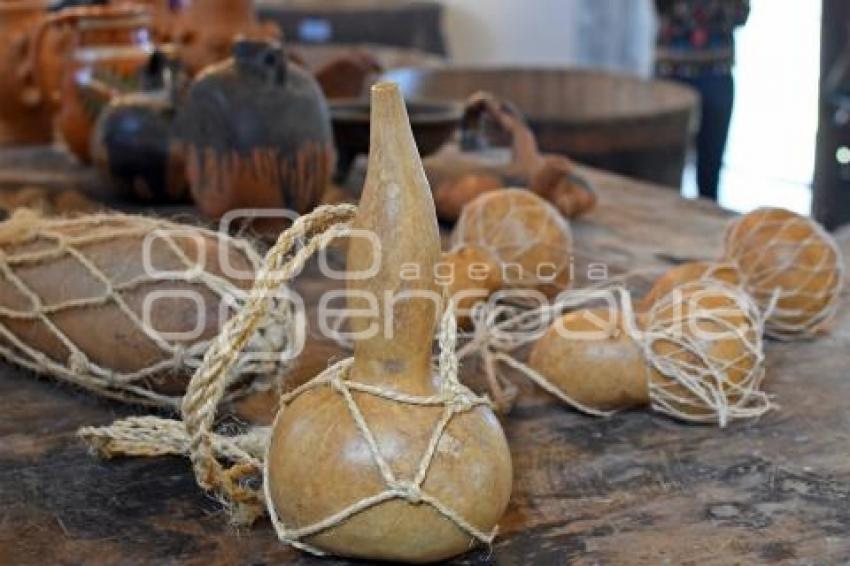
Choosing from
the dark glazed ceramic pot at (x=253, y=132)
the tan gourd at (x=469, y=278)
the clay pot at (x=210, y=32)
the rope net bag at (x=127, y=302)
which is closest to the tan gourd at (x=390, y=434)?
the rope net bag at (x=127, y=302)

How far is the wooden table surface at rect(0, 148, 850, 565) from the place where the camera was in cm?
89

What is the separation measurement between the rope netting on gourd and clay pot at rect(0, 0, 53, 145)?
142cm

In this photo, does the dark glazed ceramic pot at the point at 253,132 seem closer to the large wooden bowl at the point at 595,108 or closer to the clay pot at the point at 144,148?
the clay pot at the point at 144,148

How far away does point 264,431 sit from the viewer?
1013mm

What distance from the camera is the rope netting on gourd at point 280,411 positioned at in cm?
83

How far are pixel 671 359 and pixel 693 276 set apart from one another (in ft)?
0.66

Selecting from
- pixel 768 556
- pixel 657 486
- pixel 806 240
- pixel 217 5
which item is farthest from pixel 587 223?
pixel 768 556

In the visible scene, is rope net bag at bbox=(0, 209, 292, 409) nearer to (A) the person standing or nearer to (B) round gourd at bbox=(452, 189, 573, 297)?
(B) round gourd at bbox=(452, 189, 573, 297)

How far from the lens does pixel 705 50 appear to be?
120 inches

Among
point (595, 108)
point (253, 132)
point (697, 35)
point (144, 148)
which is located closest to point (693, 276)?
point (253, 132)

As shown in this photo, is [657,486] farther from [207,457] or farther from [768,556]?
[207,457]

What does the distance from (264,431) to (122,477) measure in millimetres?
125

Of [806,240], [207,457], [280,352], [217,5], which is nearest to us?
[207,457]

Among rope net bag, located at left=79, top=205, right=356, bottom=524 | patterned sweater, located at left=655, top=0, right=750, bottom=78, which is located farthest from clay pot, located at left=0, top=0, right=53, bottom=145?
patterned sweater, located at left=655, top=0, right=750, bottom=78
